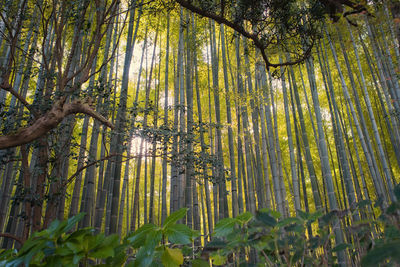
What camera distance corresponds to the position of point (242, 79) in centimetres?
572

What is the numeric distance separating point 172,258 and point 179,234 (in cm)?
7

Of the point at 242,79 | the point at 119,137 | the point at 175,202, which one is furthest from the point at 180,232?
the point at 242,79

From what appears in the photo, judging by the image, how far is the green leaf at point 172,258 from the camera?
638 millimetres

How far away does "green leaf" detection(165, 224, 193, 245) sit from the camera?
1.97 ft

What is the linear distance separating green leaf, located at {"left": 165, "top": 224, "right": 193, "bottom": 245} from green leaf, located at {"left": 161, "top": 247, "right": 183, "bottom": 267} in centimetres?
6

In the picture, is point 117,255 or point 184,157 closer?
point 117,255

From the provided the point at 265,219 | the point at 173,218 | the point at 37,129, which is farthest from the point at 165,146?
the point at 265,219

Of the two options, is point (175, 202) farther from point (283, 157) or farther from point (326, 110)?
point (326, 110)

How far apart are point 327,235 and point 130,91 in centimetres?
816

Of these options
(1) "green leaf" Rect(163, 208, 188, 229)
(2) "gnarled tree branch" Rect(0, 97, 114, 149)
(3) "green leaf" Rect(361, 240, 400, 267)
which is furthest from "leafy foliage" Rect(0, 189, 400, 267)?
(2) "gnarled tree branch" Rect(0, 97, 114, 149)

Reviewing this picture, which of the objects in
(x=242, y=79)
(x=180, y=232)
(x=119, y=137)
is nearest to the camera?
(x=180, y=232)

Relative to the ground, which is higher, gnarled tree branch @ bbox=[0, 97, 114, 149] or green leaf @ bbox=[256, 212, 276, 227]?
gnarled tree branch @ bbox=[0, 97, 114, 149]

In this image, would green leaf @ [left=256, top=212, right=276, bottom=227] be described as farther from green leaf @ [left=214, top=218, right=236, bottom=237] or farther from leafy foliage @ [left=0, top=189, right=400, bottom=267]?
green leaf @ [left=214, top=218, right=236, bottom=237]

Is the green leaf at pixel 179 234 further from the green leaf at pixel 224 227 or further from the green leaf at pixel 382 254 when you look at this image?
the green leaf at pixel 382 254
